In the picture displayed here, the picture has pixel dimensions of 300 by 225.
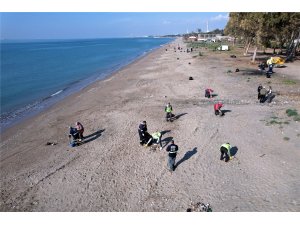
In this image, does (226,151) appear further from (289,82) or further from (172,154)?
(289,82)

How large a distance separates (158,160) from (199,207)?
4.33 meters

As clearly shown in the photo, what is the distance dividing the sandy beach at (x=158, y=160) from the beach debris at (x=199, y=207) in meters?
0.27

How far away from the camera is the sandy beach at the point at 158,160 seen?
36.8 ft

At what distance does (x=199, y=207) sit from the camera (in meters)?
10.4

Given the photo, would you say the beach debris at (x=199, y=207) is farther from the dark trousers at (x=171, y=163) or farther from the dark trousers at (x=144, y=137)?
the dark trousers at (x=144, y=137)

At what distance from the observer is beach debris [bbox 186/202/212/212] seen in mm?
10195

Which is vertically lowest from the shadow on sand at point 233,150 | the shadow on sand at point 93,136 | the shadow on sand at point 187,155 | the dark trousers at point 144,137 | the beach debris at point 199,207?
the shadow on sand at point 93,136

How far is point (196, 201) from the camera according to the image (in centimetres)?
1091

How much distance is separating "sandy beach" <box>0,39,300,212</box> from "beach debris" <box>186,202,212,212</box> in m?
0.27

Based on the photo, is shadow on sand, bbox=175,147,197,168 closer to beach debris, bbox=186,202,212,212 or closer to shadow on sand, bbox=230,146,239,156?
shadow on sand, bbox=230,146,239,156

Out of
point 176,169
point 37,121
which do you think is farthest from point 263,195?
point 37,121

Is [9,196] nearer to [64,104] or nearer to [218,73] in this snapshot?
[64,104]

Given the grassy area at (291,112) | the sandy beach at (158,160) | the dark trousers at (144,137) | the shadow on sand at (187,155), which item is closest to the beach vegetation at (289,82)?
the sandy beach at (158,160)

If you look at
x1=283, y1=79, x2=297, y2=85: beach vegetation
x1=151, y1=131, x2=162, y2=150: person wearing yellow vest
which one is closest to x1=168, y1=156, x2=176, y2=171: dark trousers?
x1=151, y1=131, x2=162, y2=150: person wearing yellow vest
